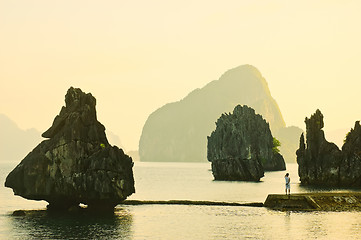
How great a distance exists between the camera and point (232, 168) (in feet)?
593

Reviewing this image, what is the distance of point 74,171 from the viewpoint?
7819 centimetres

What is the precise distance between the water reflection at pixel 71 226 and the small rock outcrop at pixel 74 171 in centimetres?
261

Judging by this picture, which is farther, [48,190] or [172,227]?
[48,190]

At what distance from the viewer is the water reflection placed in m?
62.4

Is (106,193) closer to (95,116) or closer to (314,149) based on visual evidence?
(95,116)

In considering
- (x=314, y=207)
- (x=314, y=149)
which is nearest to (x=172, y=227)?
(x=314, y=207)

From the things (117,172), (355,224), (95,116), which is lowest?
(355,224)

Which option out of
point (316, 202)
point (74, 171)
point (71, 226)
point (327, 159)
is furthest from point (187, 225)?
point (327, 159)

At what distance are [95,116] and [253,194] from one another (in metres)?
51.0

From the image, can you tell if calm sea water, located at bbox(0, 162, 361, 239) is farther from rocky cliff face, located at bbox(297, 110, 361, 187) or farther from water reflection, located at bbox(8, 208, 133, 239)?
rocky cliff face, located at bbox(297, 110, 361, 187)

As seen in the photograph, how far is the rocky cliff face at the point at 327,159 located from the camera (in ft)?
460

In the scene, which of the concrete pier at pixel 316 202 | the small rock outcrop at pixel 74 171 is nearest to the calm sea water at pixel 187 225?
the concrete pier at pixel 316 202

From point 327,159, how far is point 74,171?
273ft

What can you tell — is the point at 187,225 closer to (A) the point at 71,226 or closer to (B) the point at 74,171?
(A) the point at 71,226
